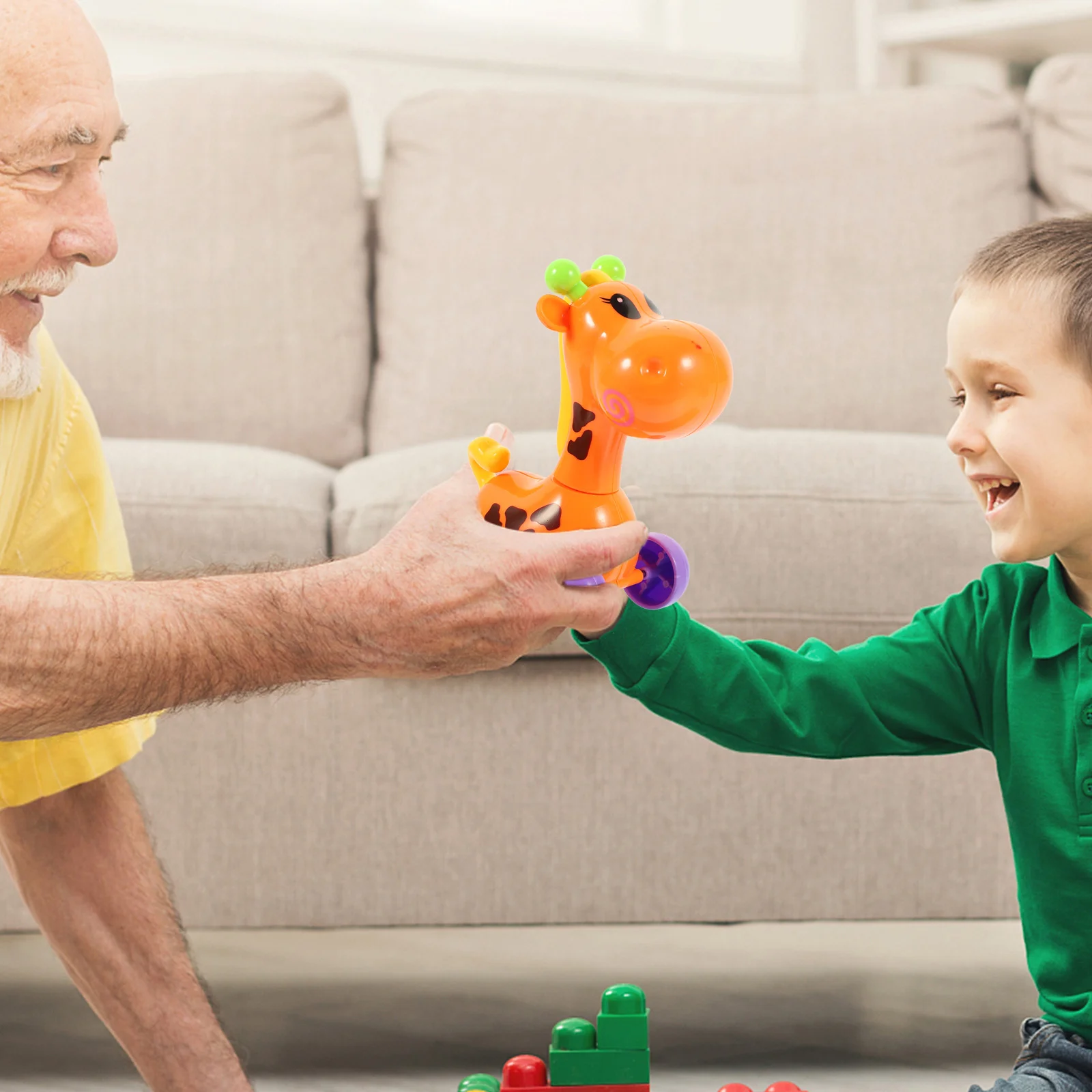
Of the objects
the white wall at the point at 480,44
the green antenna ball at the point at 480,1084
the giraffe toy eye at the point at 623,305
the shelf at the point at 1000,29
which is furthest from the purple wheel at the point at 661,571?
the shelf at the point at 1000,29

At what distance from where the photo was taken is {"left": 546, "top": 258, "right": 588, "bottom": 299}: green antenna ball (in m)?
0.83

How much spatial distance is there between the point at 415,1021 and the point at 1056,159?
145 centimetres

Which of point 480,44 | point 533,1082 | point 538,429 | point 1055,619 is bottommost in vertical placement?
point 533,1082

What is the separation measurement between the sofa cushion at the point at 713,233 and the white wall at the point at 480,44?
0.46 m

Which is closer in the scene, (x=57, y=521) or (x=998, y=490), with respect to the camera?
(x=998, y=490)

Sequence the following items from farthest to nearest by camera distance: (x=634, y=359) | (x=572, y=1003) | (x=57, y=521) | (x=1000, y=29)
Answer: (x=1000, y=29)
(x=572, y=1003)
(x=57, y=521)
(x=634, y=359)

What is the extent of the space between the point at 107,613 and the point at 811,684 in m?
0.47

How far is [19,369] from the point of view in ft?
3.29

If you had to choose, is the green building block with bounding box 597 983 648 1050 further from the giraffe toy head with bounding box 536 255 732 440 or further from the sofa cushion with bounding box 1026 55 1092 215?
the sofa cushion with bounding box 1026 55 1092 215

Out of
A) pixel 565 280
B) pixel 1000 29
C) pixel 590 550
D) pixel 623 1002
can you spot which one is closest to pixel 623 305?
pixel 565 280

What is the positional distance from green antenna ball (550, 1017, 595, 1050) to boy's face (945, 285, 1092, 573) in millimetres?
434

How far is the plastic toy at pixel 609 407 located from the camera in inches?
30.9


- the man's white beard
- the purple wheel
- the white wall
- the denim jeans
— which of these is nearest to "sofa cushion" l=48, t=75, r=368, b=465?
the white wall

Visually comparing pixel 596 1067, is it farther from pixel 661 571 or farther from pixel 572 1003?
pixel 572 1003
